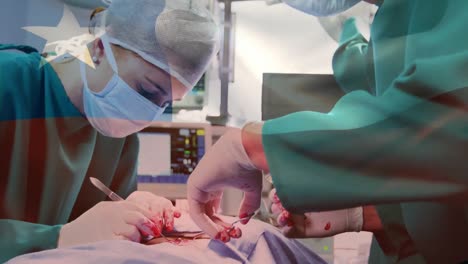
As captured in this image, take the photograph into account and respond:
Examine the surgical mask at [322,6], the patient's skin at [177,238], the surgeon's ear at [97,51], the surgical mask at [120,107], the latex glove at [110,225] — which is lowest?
the patient's skin at [177,238]

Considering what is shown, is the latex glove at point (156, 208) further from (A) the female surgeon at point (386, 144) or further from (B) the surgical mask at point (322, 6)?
(B) the surgical mask at point (322, 6)

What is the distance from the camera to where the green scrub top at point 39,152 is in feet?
2.29

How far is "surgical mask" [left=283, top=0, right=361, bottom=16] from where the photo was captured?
0.63m

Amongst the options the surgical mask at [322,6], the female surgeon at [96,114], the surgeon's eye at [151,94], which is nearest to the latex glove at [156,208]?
the female surgeon at [96,114]

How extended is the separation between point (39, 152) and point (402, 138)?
1.67 ft

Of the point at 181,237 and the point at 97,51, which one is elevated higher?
the point at 97,51

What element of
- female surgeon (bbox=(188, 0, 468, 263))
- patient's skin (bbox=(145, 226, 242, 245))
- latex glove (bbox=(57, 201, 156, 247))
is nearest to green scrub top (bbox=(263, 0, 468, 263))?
female surgeon (bbox=(188, 0, 468, 263))

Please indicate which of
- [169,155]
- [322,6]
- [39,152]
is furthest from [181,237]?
[322,6]

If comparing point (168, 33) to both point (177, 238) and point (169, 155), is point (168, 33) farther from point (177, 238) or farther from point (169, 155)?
point (177, 238)

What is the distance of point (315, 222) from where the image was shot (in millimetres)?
644

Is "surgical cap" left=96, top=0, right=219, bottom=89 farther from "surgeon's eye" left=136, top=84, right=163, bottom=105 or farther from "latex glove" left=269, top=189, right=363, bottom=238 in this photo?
"latex glove" left=269, top=189, right=363, bottom=238

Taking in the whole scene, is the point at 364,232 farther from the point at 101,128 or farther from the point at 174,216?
the point at 101,128

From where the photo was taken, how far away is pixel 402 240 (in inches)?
25.4

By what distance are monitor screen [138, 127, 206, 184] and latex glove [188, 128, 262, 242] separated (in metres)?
0.03
